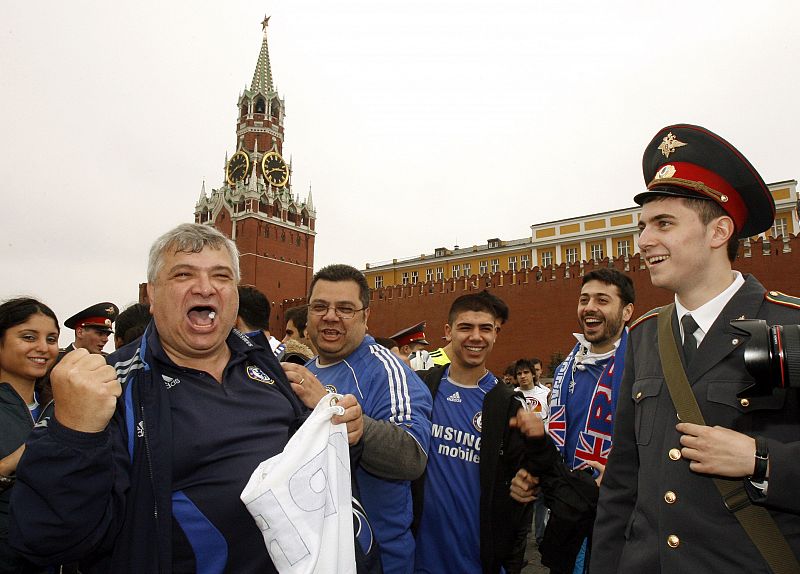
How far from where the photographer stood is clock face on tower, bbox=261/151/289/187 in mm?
42625

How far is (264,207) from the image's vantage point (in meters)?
40.8

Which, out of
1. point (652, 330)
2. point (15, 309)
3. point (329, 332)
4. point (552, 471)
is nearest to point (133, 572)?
point (329, 332)

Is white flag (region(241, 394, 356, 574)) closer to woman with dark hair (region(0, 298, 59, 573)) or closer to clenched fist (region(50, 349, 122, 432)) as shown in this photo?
clenched fist (region(50, 349, 122, 432))

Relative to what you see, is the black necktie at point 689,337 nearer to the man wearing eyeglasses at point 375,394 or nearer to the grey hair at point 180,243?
the man wearing eyeglasses at point 375,394

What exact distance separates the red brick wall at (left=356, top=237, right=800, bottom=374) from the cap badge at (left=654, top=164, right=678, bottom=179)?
19345 millimetres


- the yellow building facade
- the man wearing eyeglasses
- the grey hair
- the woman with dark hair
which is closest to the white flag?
the man wearing eyeglasses

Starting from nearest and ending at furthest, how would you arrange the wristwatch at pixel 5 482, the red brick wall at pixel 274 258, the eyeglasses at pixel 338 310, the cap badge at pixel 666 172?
1. the cap badge at pixel 666 172
2. the wristwatch at pixel 5 482
3. the eyeglasses at pixel 338 310
4. the red brick wall at pixel 274 258

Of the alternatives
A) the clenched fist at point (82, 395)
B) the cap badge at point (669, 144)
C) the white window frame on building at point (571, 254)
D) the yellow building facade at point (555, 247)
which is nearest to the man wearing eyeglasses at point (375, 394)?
the clenched fist at point (82, 395)

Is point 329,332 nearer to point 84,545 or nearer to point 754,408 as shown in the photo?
point 84,545

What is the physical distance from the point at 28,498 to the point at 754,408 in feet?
5.60

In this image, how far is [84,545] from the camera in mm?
1223

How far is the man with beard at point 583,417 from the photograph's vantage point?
7.05 feet

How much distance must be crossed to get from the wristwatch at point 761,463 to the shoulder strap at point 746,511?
0.35 ft

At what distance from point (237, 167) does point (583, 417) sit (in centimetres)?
4369
